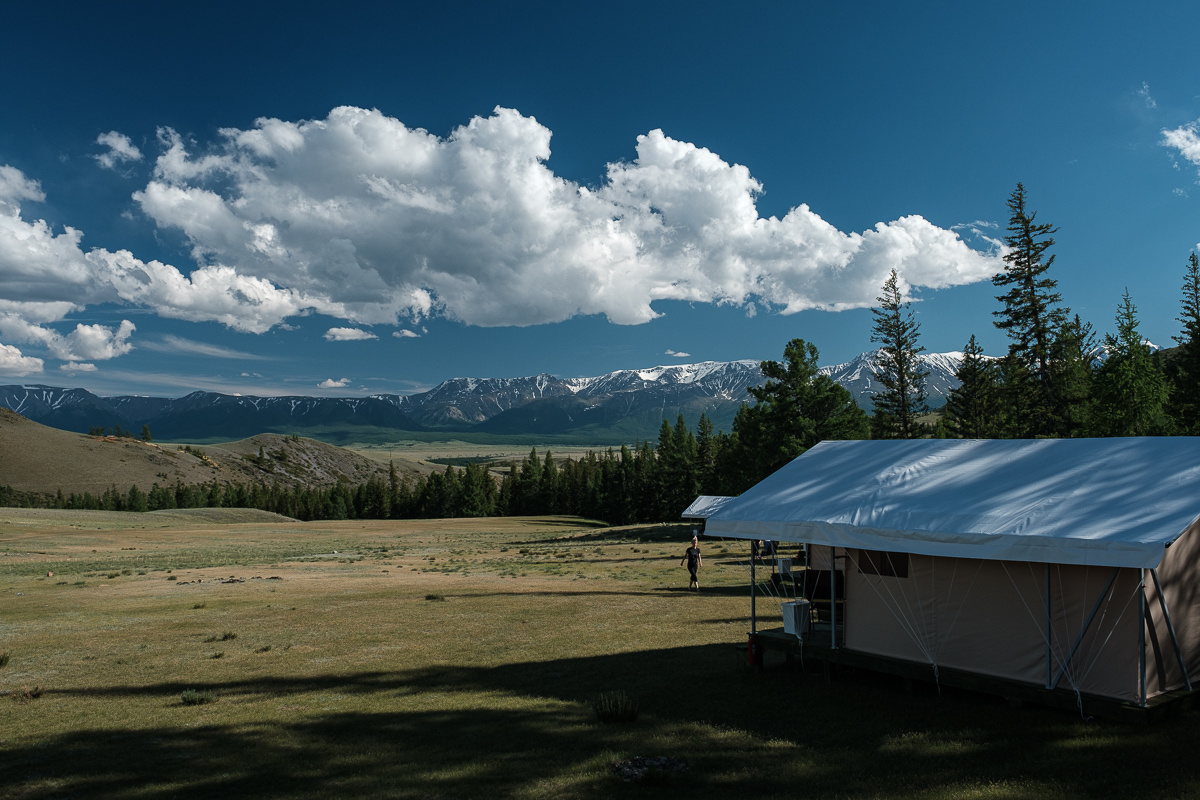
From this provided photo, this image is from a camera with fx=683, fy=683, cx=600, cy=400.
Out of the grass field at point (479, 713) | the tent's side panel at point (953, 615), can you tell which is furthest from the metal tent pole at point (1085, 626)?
the grass field at point (479, 713)

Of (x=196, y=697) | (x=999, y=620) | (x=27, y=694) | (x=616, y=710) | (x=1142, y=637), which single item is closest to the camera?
(x=1142, y=637)

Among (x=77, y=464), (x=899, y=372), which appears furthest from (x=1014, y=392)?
(x=77, y=464)

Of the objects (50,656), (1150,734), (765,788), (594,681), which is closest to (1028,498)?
(1150,734)

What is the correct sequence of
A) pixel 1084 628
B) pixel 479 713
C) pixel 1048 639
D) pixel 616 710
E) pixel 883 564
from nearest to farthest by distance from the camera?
pixel 1084 628
pixel 1048 639
pixel 616 710
pixel 479 713
pixel 883 564

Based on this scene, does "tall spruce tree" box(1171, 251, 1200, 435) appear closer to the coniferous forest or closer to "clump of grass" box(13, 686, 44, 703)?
the coniferous forest

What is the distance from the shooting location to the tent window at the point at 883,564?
11297 millimetres

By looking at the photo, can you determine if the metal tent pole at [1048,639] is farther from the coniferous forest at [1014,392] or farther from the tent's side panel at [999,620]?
the coniferous forest at [1014,392]

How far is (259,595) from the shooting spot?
83.4 feet

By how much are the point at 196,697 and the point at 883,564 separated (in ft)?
39.8

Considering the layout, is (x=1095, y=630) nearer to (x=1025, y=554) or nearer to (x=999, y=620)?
(x=999, y=620)

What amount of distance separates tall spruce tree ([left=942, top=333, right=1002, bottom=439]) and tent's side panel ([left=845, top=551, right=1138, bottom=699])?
156 ft

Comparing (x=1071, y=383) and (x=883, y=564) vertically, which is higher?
(x=1071, y=383)

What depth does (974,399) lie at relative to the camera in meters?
56.3

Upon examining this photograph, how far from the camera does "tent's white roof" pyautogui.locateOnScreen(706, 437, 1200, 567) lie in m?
8.45
